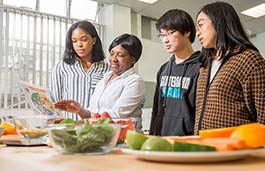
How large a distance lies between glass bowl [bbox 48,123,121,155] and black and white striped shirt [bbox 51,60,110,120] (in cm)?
115

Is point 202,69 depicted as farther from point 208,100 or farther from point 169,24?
point 169,24

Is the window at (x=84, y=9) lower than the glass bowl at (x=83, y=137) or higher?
higher

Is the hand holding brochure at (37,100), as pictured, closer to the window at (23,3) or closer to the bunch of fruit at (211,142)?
the bunch of fruit at (211,142)

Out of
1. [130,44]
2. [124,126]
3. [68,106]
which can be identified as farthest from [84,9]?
[124,126]

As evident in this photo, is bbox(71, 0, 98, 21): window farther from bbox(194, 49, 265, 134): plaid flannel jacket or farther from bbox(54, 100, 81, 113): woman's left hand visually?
bbox(194, 49, 265, 134): plaid flannel jacket

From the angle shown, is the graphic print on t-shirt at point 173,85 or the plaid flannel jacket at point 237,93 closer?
the plaid flannel jacket at point 237,93

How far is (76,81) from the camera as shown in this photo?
1.88 m

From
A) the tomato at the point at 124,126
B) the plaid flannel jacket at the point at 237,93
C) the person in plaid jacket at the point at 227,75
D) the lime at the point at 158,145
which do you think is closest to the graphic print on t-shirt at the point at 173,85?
the person in plaid jacket at the point at 227,75

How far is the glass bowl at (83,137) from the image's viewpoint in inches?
26.8

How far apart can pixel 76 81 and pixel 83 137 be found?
4.00 ft

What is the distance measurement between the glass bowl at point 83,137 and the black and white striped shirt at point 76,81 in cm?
115

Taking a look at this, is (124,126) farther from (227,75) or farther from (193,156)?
(227,75)

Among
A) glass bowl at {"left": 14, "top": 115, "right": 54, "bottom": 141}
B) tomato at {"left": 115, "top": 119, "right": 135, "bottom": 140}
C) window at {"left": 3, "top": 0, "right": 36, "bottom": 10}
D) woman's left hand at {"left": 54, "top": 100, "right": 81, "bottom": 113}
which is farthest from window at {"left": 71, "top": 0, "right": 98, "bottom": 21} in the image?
tomato at {"left": 115, "top": 119, "right": 135, "bottom": 140}

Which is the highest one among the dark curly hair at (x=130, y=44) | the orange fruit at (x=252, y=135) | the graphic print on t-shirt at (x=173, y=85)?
the dark curly hair at (x=130, y=44)
